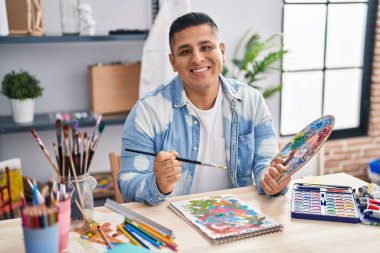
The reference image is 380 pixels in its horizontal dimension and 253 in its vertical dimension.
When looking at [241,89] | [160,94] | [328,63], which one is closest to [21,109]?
[160,94]

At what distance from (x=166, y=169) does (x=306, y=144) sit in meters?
0.43

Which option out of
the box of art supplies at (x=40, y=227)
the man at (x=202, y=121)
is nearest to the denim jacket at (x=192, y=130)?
the man at (x=202, y=121)

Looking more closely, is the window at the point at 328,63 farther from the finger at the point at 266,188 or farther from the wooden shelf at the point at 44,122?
the finger at the point at 266,188

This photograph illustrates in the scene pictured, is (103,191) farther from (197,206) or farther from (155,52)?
(197,206)

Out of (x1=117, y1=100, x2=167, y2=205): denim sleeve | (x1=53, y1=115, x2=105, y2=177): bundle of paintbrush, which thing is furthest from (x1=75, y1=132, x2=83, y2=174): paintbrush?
(x1=117, y1=100, x2=167, y2=205): denim sleeve

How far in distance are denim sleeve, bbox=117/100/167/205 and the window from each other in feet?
6.51

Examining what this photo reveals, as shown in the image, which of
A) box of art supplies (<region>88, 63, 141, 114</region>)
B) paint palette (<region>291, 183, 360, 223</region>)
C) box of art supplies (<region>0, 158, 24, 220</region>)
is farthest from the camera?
box of art supplies (<region>88, 63, 141, 114</region>)

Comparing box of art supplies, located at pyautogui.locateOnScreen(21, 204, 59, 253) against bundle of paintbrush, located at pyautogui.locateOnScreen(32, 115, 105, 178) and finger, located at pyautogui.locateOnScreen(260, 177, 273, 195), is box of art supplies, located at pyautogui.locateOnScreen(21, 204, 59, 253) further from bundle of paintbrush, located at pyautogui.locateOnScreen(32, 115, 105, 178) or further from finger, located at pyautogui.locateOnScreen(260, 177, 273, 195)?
finger, located at pyautogui.locateOnScreen(260, 177, 273, 195)

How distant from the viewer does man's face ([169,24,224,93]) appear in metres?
1.65

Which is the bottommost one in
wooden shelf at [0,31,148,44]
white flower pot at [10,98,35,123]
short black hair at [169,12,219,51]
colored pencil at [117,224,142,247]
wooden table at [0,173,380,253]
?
wooden table at [0,173,380,253]

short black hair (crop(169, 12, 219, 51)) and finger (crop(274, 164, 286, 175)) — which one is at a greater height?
short black hair (crop(169, 12, 219, 51))

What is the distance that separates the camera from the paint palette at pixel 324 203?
3.97 feet

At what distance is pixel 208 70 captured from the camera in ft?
5.50

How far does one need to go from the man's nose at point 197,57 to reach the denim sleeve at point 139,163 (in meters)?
0.25
